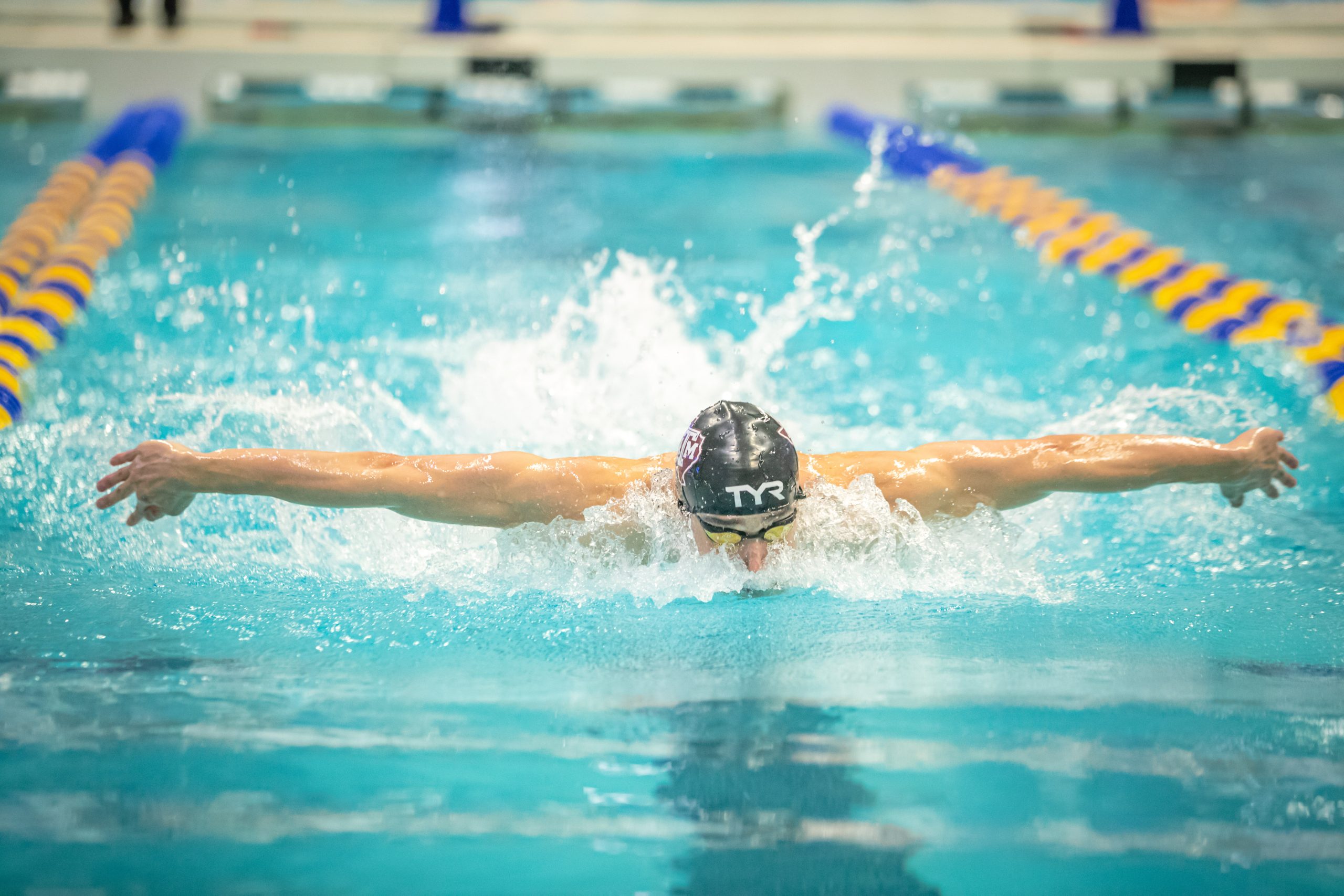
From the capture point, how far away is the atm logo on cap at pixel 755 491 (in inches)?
111

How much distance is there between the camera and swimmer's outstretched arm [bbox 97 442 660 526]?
297 centimetres

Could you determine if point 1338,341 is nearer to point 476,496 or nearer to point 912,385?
point 912,385

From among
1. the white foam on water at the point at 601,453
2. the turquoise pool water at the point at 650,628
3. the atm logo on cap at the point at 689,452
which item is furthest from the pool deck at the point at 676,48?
the atm logo on cap at the point at 689,452

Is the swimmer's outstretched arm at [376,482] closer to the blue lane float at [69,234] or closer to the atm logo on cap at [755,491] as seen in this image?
the atm logo on cap at [755,491]

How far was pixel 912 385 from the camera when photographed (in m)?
4.91

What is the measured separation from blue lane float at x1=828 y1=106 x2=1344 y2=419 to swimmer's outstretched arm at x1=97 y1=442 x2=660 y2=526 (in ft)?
10.1

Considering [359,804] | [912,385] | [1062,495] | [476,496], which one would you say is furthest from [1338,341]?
[359,804]

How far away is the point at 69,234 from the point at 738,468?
497 cm

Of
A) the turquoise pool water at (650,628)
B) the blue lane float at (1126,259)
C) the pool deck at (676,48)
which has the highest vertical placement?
the pool deck at (676,48)

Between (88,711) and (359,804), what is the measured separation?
0.69 metres

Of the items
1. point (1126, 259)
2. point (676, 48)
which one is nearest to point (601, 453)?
point (1126, 259)

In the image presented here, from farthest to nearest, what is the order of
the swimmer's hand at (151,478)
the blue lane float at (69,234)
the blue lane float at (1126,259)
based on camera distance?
the blue lane float at (1126,259), the blue lane float at (69,234), the swimmer's hand at (151,478)

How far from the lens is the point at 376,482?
3002mm

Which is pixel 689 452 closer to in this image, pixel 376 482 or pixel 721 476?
pixel 721 476
